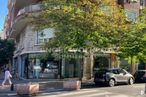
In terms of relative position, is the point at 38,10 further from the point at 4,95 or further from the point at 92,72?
the point at 4,95

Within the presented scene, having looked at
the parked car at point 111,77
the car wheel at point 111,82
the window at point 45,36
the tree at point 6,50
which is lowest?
the car wheel at point 111,82

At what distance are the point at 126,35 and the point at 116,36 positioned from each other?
114 centimetres

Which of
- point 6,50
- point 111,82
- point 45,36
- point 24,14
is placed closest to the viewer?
point 111,82

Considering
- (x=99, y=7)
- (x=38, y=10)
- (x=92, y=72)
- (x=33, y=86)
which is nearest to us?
(x=33, y=86)

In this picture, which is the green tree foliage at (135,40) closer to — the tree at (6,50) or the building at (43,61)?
the building at (43,61)

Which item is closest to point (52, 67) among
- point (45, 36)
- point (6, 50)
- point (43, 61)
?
point (43, 61)

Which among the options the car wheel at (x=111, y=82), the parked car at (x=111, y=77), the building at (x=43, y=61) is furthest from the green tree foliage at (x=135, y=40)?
the building at (x=43, y=61)

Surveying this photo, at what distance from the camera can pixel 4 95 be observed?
888 inches

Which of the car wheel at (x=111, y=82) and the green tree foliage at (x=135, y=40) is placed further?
the green tree foliage at (x=135, y=40)

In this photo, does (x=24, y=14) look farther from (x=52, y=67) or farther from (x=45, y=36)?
(x=52, y=67)

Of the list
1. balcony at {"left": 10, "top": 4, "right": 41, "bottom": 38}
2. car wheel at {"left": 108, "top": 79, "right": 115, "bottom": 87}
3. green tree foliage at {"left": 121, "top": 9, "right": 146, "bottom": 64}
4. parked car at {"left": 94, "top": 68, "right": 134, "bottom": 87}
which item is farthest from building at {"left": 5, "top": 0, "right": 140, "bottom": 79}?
car wheel at {"left": 108, "top": 79, "right": 115, "bottom": 87}

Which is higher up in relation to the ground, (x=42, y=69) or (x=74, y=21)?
(x=74, y=21)

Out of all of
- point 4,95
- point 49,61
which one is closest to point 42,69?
→ point 49,61

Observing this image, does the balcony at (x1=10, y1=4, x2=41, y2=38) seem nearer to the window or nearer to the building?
the building
